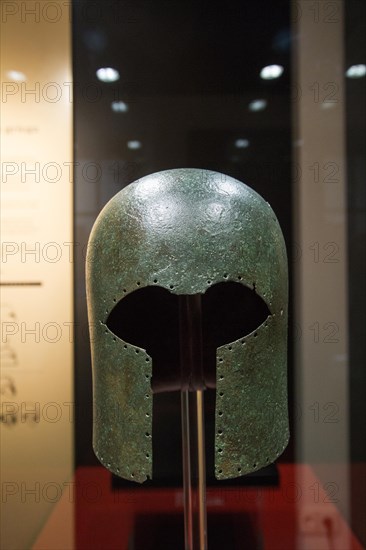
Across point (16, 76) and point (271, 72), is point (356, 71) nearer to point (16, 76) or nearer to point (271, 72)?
point (271, 72)

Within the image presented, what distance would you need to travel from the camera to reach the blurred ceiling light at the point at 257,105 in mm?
2033

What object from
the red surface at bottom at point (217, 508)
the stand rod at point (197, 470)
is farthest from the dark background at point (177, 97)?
the stand rod at point (197, 470)

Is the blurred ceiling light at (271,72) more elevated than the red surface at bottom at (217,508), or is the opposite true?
the blurred ceiling light at (271,72)

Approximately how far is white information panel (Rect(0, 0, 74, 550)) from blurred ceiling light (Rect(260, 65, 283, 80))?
708mm

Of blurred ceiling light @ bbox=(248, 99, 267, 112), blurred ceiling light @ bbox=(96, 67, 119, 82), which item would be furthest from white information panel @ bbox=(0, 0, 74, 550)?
blurred ceiling light @ bbox=(248, 99, 267, 112)

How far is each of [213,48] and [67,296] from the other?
3.45 ft

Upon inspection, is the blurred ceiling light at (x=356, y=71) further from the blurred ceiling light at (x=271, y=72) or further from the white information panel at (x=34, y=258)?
the white information panel at (x=34, y=258)

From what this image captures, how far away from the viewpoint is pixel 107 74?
2.01 metres

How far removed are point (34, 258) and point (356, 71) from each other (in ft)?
4.56

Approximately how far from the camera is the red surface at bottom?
1.91m

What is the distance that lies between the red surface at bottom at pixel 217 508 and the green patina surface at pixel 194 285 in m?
0.64

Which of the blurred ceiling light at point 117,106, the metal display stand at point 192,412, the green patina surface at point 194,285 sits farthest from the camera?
the blurred ceiling light at point 117,106

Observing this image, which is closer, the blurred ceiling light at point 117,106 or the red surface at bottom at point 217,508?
the red surface at bottom at point 217,508

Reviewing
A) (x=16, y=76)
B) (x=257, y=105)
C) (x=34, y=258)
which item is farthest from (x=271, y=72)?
(x=34, y=258)
